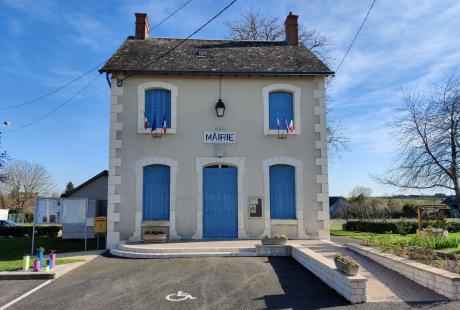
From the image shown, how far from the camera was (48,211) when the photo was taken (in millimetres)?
11273

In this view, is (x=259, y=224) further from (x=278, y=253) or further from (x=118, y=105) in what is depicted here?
(x=118, y=105)

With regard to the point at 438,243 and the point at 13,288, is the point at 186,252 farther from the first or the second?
the point at 438,243

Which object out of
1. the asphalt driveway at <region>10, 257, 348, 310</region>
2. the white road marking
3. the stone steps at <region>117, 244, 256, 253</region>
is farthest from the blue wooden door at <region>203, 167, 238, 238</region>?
the white road marking

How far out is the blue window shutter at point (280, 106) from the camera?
42.8 ft

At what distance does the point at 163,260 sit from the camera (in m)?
9.61

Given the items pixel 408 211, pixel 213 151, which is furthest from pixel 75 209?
pixel 408 211

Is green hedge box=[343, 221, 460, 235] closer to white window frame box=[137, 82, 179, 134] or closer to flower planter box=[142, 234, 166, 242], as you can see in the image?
flower planter box=[142, 234, 166, 242]

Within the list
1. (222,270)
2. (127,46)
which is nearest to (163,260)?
(222,270)

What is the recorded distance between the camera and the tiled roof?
41.9 feet

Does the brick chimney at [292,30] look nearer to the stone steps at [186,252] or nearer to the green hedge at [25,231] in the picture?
the stone steps at [186,252]

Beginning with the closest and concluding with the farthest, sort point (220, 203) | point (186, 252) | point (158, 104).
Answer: point (186, 252), point (220, 203), point (158, 104)

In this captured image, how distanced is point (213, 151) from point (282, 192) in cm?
256

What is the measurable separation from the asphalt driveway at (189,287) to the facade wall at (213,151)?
9.75 ft

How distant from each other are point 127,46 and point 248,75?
458 centimetres
